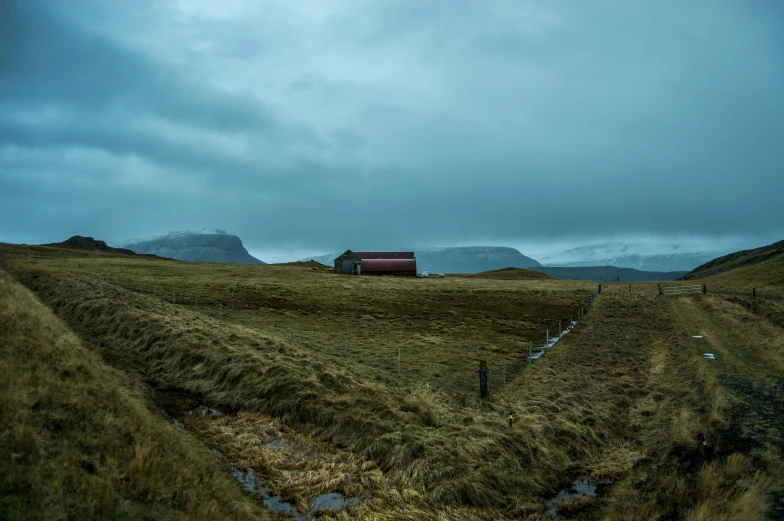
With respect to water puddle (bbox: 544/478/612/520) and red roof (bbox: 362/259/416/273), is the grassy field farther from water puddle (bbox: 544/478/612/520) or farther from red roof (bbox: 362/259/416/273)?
red roof (bbox: 362/259/416/273)

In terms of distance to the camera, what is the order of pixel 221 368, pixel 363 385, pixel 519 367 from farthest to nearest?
pixel 519 367 < pixel 221 368 < pixel 363 385

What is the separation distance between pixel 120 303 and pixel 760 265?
10574 centimetres

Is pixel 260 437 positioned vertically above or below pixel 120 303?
below

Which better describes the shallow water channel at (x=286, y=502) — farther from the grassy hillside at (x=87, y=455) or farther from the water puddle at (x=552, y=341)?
the water puddle at (x=552, y=341)

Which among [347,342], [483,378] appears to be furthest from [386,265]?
[483,378]

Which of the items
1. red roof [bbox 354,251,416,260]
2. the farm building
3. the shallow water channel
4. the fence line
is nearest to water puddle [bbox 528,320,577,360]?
the fence line

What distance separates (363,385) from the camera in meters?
17.8

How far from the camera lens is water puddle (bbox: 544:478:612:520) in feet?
35.2

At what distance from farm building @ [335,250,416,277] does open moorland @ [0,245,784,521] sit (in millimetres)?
63491

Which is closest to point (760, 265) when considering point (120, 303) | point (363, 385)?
point (363, 385)

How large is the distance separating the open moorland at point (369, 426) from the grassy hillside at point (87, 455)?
0.05 metres

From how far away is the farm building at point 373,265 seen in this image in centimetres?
9319

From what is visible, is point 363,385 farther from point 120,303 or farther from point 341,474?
point 120,303

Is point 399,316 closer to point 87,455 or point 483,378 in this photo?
point 483,378
